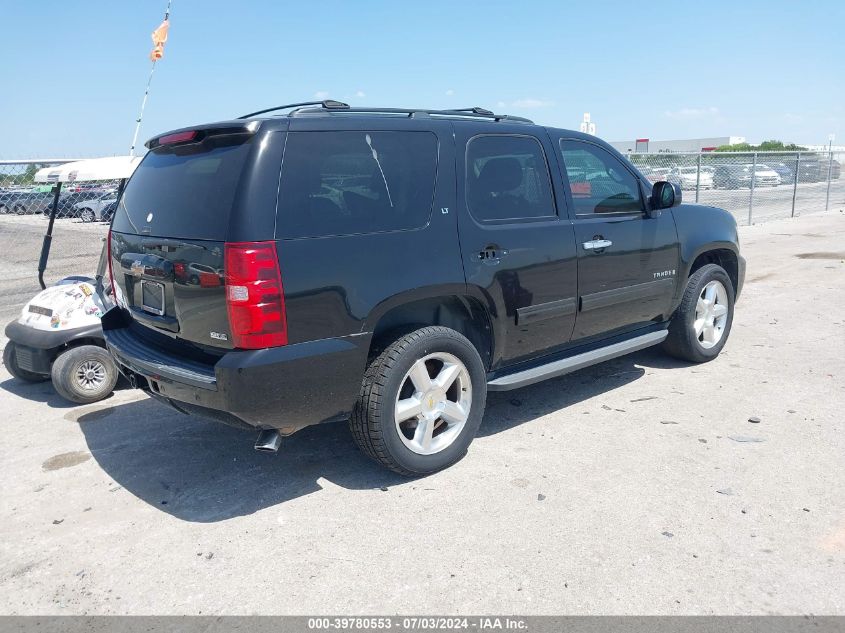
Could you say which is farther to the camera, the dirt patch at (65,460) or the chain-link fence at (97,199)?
the chain-link fence at (97,199)

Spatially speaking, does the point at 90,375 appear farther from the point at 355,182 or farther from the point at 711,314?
the point at 711,314

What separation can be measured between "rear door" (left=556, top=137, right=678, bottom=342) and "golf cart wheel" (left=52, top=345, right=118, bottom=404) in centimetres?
343

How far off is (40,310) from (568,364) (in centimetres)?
387

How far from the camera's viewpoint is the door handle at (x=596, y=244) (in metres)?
4.62

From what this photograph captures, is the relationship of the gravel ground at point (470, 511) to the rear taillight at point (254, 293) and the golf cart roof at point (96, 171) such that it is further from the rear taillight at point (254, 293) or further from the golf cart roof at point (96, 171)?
the golf cart roof at point (96, 171)

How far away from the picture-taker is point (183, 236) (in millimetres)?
3471

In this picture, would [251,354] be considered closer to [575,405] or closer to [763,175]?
[575,405]

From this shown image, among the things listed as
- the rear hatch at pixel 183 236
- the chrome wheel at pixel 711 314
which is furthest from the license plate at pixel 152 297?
the chrome wheel at pixel 711 314

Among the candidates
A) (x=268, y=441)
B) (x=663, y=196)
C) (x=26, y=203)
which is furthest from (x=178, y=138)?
(x=26, y=203)

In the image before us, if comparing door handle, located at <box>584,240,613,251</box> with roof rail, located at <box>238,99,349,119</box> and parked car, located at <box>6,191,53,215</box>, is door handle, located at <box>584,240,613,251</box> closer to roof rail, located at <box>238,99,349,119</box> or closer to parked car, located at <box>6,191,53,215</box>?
roof rail, located at <box>238,99,349,119</box>

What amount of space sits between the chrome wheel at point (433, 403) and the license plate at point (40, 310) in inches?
117

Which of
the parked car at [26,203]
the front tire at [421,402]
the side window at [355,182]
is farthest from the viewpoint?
the parked car at [26,203]

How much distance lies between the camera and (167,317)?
3.62 meters
